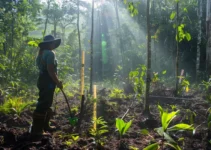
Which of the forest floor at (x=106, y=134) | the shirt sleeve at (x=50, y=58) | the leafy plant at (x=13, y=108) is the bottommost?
the forest floor at (x=106, y=134)

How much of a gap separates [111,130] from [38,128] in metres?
1.38

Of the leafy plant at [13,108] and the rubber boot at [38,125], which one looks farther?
the leafy plant at [13,108]

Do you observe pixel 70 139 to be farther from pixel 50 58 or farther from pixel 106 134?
pixel 50 58

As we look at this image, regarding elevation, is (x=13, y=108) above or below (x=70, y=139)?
above

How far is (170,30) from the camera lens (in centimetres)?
1673

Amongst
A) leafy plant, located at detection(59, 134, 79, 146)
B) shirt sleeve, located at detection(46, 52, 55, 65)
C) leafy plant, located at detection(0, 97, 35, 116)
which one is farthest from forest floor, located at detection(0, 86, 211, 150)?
shirt sleeve, located at detection(46, 52, 55, 65)

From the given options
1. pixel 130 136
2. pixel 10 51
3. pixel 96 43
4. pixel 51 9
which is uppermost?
pixel 51 9

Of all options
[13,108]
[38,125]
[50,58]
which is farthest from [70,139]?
[13,108]

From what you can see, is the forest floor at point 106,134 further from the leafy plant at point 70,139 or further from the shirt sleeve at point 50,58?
the shirt sleeve at point 50,58

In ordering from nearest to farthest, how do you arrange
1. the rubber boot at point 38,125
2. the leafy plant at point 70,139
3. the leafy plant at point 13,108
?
the leafy plant at point 70,139 → the rubber boot at point 38,125 → the leafy plant at point 13,108

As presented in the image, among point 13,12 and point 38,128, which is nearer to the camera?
point 38,128

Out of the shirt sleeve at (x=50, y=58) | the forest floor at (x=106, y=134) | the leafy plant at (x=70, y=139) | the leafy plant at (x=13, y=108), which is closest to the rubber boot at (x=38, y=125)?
the forest floor at (x=106, y=134)

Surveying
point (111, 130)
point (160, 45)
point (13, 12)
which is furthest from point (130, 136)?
point (160, 45)

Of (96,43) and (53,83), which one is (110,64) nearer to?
(96,43)
